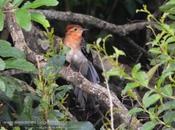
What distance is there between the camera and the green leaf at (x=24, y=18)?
2.75 m

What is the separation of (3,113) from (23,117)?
0.15 metres

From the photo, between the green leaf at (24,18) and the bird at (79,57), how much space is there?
1.95 metres

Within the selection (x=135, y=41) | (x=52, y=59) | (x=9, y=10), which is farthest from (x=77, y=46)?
(x=9, y=10)

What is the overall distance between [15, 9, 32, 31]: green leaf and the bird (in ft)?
6.40

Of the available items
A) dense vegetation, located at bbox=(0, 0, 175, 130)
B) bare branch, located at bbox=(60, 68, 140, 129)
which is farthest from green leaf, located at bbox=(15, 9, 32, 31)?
bare branch, located at bbox=(60, 68, 140, 129)

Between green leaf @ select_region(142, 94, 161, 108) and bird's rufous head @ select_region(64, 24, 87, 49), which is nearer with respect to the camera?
green leaf @ select_region(142, 94, 161, 108)

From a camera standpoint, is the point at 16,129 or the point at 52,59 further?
the point at 52,59

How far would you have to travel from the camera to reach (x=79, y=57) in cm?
A: 548

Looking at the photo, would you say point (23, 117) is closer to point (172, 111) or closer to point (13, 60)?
point (13, 60)

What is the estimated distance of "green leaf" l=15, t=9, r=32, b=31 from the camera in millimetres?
2750

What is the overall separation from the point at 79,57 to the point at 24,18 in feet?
8.93

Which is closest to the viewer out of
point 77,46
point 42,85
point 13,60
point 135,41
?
point 42,85

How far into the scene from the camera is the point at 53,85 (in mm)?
2801

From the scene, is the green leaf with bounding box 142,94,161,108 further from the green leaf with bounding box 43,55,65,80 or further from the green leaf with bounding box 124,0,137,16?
the green leaf with bounding box 124,0,137,16
